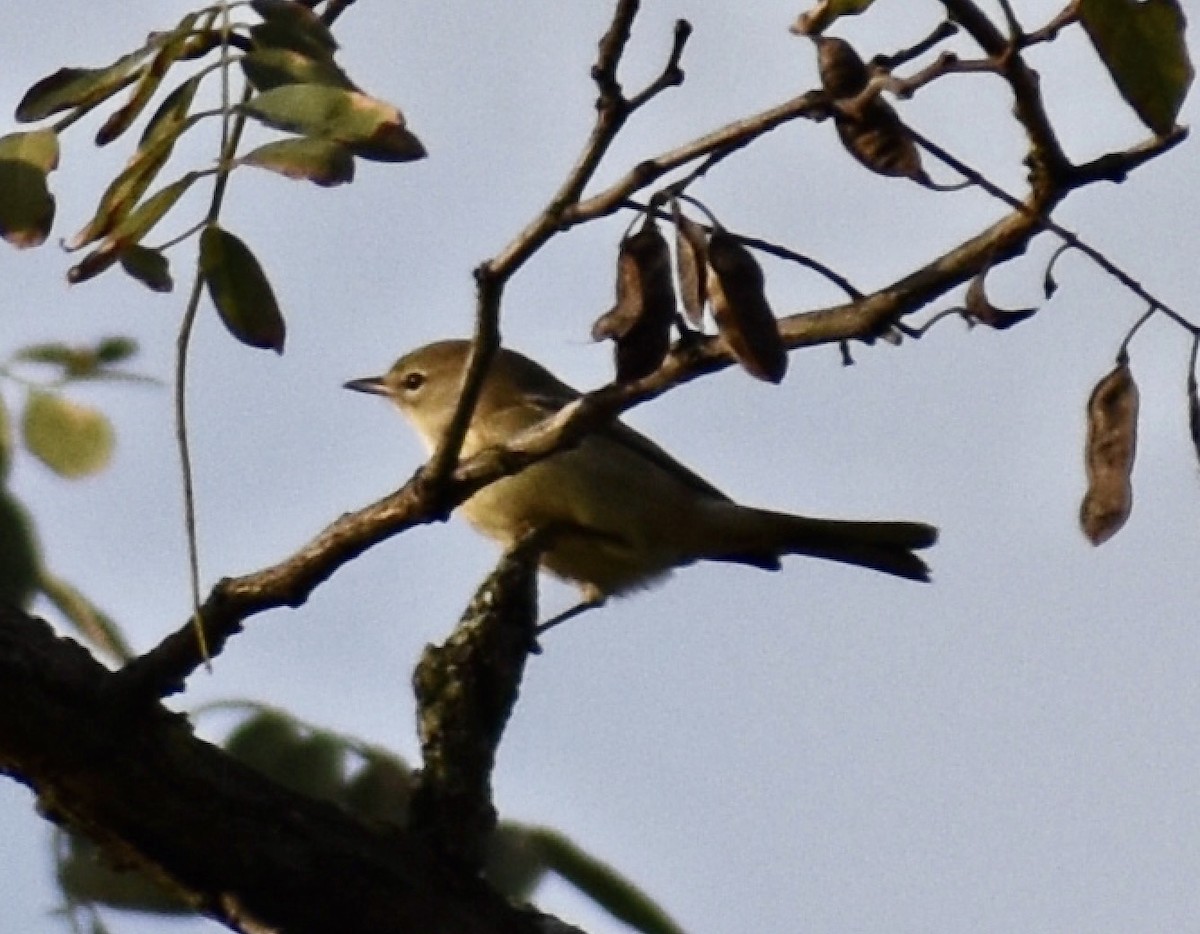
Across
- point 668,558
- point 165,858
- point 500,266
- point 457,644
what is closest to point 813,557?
point 668,558

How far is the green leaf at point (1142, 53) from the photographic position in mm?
2377

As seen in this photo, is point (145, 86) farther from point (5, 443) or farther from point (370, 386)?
point (370, 386)

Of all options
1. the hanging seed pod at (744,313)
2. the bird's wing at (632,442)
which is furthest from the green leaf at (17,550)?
the bird's wing at (632,442)

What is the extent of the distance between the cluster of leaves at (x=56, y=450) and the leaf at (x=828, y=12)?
1.22m

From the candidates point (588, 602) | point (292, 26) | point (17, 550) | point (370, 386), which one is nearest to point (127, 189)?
point (292, 26)

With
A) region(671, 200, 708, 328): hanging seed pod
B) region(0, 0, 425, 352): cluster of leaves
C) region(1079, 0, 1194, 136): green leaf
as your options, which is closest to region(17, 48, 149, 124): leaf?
region(0, 0, 425, 352): cluster of leaves

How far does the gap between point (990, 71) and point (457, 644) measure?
7.43 ft

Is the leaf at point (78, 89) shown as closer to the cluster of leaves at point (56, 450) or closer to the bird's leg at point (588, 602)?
the cluster of leaves at point (56, 450)

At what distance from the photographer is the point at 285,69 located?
2775 millimetres

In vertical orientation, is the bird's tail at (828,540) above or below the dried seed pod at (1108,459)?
above

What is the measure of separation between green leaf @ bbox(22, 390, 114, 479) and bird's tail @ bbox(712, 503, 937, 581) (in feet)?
14.8

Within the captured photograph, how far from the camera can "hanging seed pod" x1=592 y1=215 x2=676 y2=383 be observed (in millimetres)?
2881

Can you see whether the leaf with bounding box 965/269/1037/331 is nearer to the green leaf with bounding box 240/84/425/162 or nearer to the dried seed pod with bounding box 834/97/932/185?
the dried seed pod with bounding box 834/97/932/185

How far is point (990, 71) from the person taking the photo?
2.63 metres
